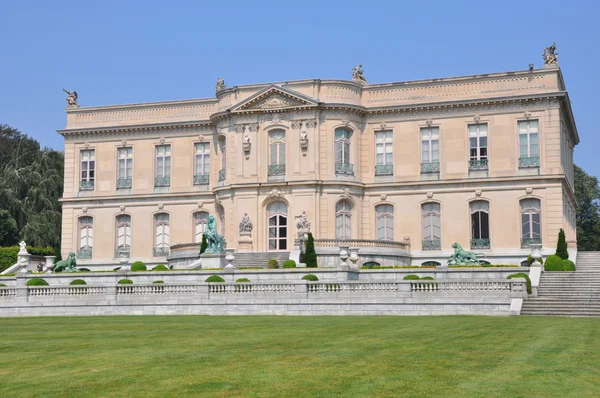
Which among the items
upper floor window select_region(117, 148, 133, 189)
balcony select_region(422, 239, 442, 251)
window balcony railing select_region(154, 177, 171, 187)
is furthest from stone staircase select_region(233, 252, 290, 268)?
upper floor window select_region(117, 148, 133, 189)

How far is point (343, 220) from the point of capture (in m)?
50.8

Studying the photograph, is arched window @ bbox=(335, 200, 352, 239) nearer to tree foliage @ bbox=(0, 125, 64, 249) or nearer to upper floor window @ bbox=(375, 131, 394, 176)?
upper floor window @ bbox=(375, 131, 394, 176)

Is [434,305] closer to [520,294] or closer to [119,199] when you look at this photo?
[520,294]

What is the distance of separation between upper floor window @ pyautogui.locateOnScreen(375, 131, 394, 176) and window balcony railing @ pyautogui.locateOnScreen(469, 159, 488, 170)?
4.59 meters

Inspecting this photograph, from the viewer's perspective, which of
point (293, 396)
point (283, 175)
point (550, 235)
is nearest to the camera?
point (293, 396)

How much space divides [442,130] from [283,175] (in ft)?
31.1

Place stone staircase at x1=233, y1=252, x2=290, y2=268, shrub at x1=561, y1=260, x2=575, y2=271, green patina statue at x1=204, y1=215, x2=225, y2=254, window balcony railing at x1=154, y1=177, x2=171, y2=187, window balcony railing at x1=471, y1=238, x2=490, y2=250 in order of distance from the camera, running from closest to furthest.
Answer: shrub at x1=561, y1=260, x2=575, y2=271, green patina statue at x1=204, y1=215, x2=225, y2=254, stone staircase at x1=233, y1=252, x2=290, y2=268, window balcony railing at x1=471, y1=238, x2=490, y2=250, window balcony railing at x1=154, y1=177, x2=171, y2=187

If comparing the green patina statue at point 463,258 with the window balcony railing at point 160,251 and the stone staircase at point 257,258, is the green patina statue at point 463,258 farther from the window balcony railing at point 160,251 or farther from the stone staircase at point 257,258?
the window balcony railing at point 160,251

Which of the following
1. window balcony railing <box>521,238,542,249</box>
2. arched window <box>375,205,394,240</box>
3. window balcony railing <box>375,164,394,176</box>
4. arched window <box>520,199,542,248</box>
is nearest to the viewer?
window balcony railing <box>521,238,542,249</box>

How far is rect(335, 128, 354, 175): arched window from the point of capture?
50.8m

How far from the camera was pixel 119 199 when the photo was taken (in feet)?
183

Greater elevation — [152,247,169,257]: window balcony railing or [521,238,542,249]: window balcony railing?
[521,238,542,249]: window balcony railing

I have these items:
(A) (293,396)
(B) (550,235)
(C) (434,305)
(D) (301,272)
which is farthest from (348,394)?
(B) (550,235)

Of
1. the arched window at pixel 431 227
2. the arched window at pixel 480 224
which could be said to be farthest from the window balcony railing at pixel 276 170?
the arched window at pixel 480 224
